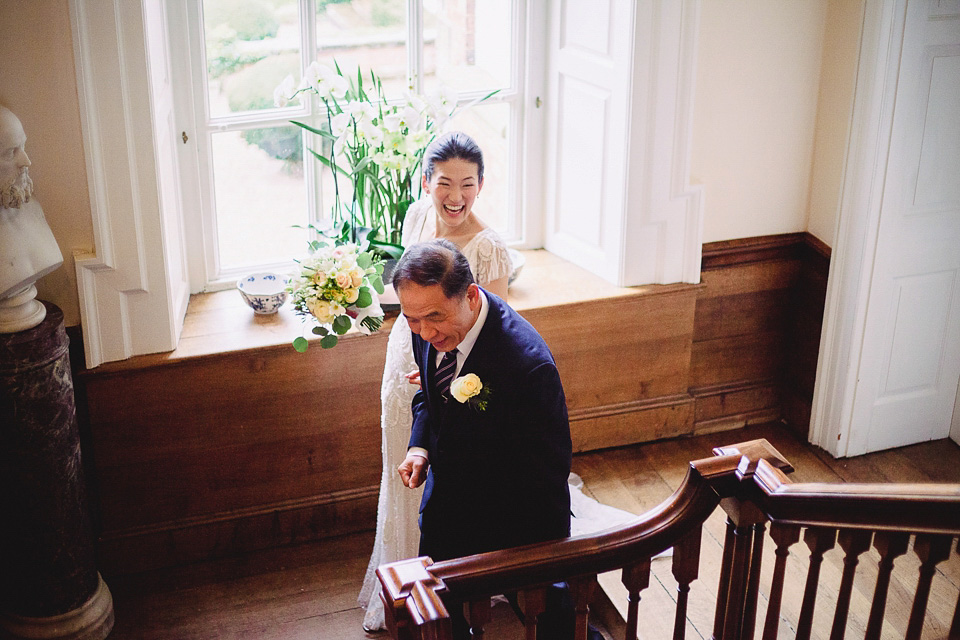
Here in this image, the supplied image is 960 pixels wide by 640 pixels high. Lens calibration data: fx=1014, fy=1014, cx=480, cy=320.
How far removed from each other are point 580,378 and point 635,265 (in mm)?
490

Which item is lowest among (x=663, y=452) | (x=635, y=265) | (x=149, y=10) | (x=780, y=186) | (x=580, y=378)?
(x=663, y=452)

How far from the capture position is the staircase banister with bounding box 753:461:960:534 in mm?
1880

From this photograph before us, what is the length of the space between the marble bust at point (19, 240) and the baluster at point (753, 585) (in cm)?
208

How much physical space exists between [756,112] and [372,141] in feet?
4.96

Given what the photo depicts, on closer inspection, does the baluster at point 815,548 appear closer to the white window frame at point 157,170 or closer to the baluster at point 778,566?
the baluster at point 778,566

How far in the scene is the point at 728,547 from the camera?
2279mm

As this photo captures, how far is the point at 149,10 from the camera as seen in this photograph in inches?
123

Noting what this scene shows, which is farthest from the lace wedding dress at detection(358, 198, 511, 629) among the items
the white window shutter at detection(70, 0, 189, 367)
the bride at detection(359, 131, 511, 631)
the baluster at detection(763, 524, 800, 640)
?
the baluster at detection(763, 524, 800, 640)

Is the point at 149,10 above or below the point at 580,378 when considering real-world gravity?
above

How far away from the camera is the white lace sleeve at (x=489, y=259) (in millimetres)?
3061

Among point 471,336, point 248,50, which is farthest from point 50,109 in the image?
point 471,336

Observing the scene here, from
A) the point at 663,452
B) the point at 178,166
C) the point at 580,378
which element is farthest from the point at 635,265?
the point at 178,166

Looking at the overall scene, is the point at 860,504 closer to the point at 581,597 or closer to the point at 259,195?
the point at 581,597

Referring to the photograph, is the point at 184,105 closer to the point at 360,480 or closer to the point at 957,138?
the point at 360,480
